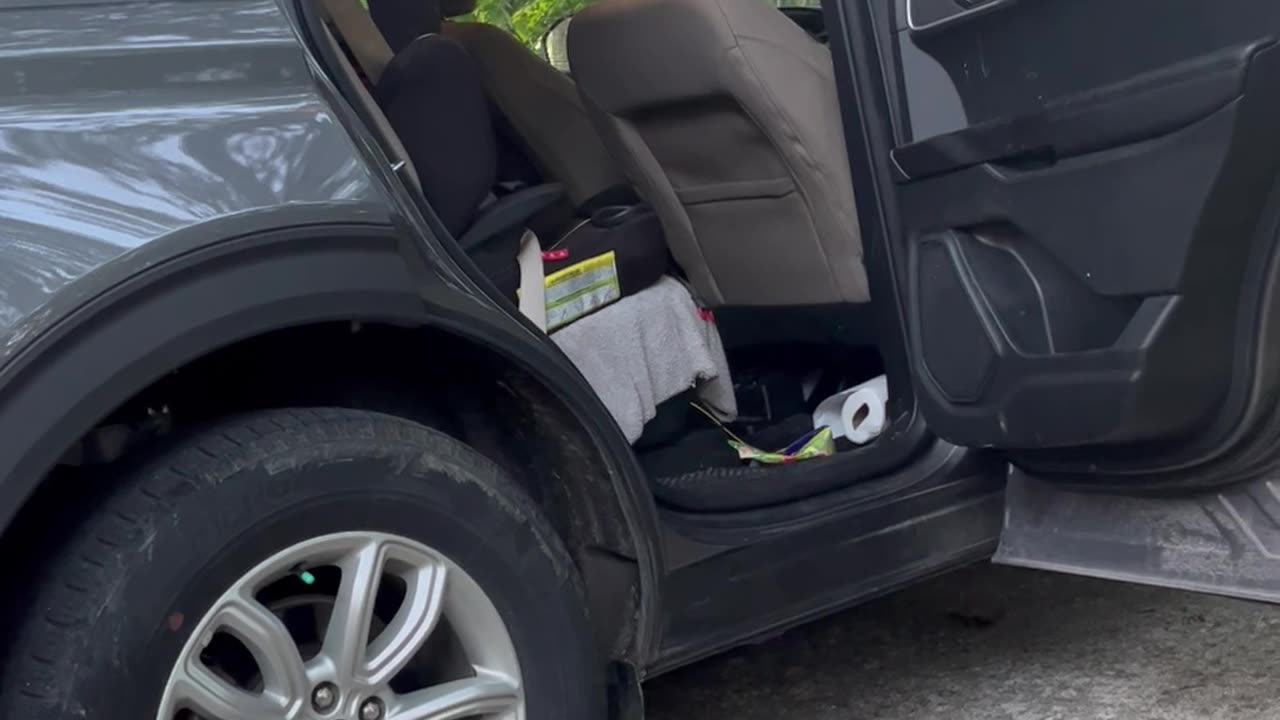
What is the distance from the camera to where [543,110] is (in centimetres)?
317

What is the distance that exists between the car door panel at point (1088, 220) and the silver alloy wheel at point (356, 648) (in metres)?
1.00

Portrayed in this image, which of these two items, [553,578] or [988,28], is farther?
[988,28]

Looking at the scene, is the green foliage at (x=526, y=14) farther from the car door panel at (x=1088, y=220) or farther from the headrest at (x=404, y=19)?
the car door panel at (x=1088, y=220)

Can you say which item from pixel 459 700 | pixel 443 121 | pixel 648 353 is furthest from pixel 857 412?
pixel 459 700

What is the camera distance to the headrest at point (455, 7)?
2.92m

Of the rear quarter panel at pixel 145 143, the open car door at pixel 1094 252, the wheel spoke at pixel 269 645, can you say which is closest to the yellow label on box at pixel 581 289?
the open car door at pixel 1094 252

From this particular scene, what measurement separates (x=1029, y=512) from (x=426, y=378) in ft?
3.78

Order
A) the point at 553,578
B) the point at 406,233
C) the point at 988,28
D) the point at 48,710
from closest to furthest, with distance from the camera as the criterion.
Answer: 1. the point at 48,710
2. the point at 406,233
3. the point at 553,578
4. the point at 988,28

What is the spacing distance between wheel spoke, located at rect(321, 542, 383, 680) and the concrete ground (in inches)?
47.7

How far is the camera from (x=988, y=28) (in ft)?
7.60

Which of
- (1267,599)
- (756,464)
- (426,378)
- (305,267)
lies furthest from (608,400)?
(1267,599)

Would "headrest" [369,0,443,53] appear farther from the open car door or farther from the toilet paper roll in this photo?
the toilet paper roll

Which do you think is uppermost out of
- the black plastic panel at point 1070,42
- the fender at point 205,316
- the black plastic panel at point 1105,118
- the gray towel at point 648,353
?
the black plastic panel at point 1070,42

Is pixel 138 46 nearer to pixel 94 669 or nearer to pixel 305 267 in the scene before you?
pixel 305 267
